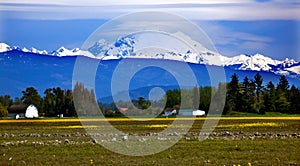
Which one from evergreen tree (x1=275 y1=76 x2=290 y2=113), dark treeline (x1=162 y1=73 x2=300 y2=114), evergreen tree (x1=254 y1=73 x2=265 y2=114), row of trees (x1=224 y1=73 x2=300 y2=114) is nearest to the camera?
dark treeline (x1=162 y1=73 x2=300 y2=114)

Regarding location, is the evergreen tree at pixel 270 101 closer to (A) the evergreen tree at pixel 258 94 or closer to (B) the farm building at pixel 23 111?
(A) the evergreen tree at pixel 258 94

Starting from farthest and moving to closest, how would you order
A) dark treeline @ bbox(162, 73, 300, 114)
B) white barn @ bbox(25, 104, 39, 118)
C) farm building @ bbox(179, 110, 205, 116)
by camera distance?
1. white barn @ bbox(25, 104, 39, 118)
2. dark treeline @ bbox(162, 73, 300, 114)
3. farm building @ bbox(179, 110, 205, 116)

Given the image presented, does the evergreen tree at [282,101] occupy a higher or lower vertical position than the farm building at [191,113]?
higher

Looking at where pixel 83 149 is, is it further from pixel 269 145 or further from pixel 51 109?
pixel 51 109

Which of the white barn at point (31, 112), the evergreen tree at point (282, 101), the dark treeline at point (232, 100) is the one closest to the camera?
the dark treeline at point (232, 100)

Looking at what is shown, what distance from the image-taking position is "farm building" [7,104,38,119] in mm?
167375

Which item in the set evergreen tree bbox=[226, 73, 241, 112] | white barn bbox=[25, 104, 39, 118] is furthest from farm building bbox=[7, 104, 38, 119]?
evergreen tree bbox=[226, 73, 241, 112]

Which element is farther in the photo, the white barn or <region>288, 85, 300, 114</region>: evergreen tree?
the white barn

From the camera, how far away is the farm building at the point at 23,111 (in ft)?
549

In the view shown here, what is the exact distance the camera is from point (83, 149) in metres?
33.9

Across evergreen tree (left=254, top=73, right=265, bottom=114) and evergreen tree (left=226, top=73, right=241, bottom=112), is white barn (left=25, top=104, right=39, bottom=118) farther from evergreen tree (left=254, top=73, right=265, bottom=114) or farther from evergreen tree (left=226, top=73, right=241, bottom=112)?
evergreen tree (left=254, top=73, right=265, bottom=114)

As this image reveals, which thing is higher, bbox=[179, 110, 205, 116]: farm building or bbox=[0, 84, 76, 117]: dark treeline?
bbox=[0, 84, 76, 117]: dark treeline

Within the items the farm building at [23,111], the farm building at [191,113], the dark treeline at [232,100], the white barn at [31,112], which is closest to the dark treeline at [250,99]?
the dark treeline at [232,100]

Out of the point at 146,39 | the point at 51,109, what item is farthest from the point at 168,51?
the point at 51,109
